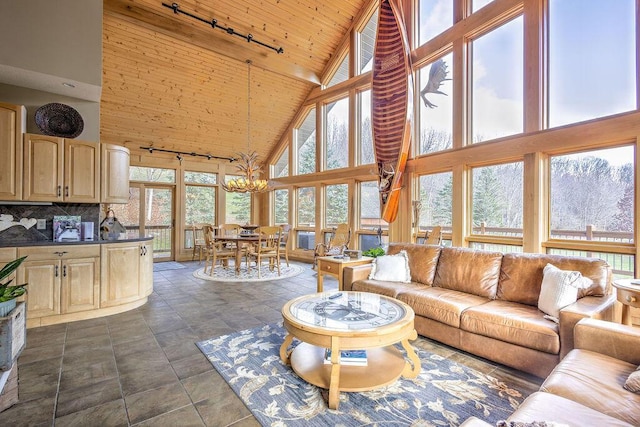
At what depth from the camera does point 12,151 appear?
3.36 meters

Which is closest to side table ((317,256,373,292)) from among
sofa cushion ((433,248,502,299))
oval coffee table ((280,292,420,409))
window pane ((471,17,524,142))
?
sofa cushion ((433,248,502,299))

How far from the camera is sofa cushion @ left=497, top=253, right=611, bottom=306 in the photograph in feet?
8.02

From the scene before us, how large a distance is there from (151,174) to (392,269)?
683cm

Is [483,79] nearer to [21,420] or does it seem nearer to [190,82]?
[190,82]

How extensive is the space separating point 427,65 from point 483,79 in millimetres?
1205

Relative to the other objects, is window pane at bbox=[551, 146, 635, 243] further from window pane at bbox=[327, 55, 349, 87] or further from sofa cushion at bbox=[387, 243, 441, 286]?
window pane at bbox=[327, 55, 349, 87]

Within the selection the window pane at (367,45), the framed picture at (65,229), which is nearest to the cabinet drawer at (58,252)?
the framed picture at (65,229)

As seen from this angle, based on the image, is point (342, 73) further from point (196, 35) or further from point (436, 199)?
point (436, 199)

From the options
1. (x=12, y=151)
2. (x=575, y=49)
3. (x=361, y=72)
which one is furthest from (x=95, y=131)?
(x=575, y=49)

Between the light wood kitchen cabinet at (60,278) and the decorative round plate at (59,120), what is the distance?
1.49 m

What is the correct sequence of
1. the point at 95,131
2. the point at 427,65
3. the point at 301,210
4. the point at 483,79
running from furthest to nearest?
the point at 301,210 → the point at 427,65 → the point at 483,79 → the point at 95,131

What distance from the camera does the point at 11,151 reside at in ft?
11.0

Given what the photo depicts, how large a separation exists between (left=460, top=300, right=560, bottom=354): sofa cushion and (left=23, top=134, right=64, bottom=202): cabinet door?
15.5ft

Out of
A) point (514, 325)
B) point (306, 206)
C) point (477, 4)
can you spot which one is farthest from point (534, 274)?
point (306, 206)
